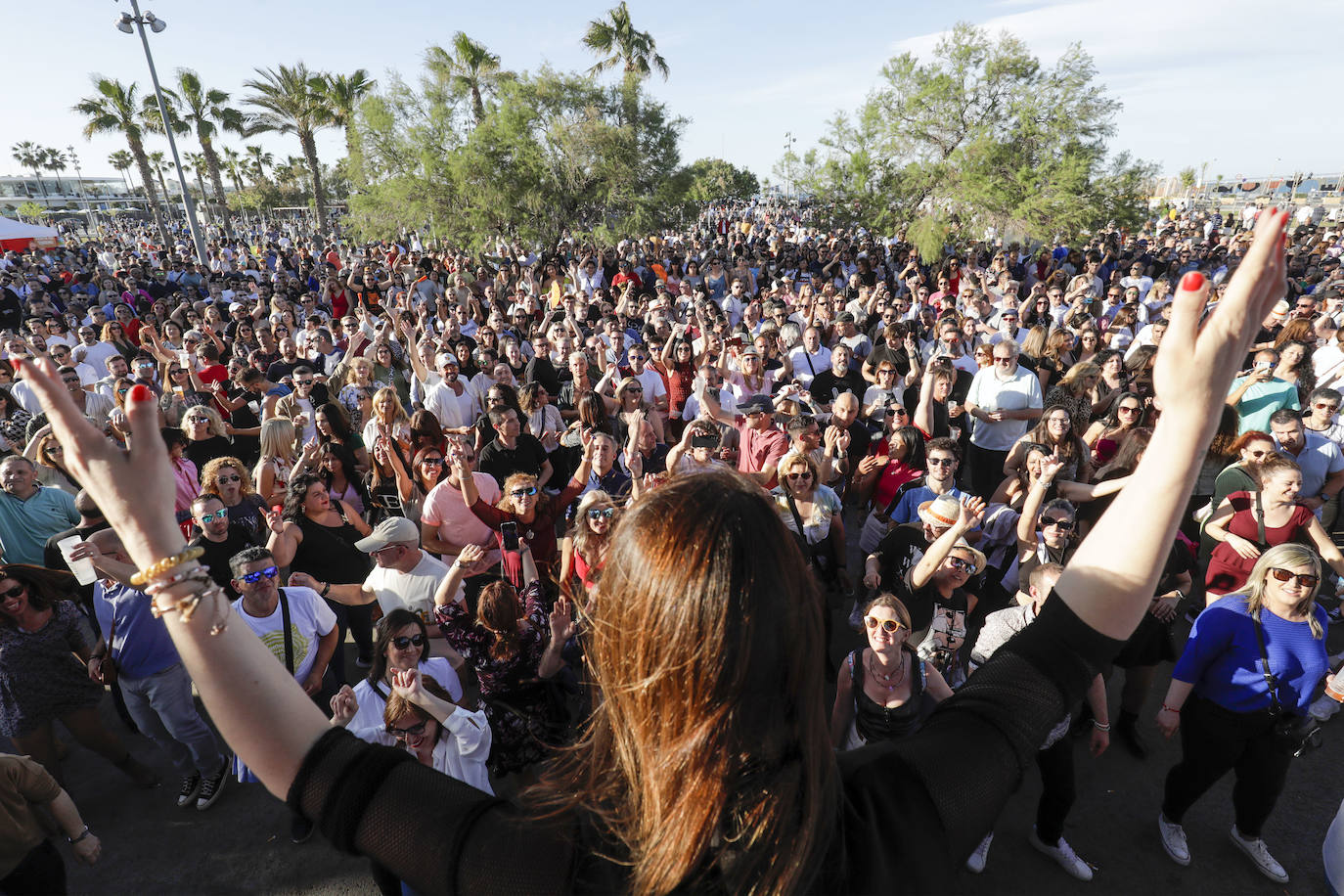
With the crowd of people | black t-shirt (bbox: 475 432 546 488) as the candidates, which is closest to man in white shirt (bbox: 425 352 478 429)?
the crowd of people

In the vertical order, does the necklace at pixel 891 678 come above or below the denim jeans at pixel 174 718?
above

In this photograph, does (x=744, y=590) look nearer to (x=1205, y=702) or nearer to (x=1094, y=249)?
(x=1205, y=702)

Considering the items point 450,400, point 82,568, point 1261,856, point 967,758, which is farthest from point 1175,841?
point 450,400

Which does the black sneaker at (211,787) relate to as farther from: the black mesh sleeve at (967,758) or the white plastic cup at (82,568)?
the black mesh sleeve at (967,758)

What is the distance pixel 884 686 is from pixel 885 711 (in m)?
0.12

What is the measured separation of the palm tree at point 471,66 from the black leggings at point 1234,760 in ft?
81.7

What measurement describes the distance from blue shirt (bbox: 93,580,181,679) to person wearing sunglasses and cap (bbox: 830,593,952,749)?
3788mm

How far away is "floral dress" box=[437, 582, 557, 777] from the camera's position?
11.4ft

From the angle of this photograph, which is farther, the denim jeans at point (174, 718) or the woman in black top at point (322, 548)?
the woman in black top at point (322, 548)

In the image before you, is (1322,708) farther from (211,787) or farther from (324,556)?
(211,787)

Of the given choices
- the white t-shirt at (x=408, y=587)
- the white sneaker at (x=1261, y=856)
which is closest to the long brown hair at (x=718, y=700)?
the white t-shirt at (x=408, y=587)

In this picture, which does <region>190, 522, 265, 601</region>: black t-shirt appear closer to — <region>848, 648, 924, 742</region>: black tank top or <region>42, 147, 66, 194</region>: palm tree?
<region>848, 648, 924, 742</region>: black tank top

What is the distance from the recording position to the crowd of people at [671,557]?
0.89 metres

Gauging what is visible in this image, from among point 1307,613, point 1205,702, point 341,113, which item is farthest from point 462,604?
point 341,113
